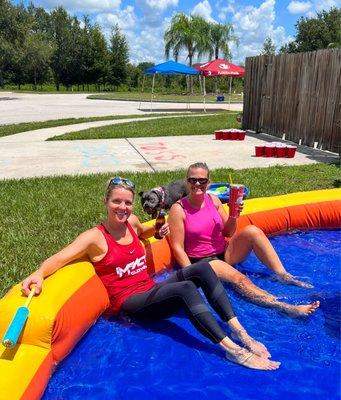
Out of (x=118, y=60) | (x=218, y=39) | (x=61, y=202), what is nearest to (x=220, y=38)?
(x=218, y=39)

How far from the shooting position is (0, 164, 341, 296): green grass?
4.73 metres

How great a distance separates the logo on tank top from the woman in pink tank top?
480 millimetres

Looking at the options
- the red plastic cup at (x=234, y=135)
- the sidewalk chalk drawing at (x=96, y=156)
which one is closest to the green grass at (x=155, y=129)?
the red plastic cup at (x=234, y=135)

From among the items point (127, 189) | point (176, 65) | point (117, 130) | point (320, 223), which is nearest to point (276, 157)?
point (320, 223)

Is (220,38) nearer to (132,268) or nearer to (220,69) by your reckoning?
(220,69)

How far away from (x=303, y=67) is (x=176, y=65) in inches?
512

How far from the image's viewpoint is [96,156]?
1050cm

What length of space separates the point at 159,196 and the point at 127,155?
5.77 m

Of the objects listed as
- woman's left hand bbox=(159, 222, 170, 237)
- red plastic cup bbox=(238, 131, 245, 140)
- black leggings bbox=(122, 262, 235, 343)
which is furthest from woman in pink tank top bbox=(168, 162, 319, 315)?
red plastic cup bbox=(238, 131, 245, 140)

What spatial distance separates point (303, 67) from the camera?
461 inches

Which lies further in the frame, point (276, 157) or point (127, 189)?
point (276, 157)

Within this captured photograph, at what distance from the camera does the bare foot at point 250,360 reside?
312 centimetres

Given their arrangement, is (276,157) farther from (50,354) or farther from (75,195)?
(50,354)

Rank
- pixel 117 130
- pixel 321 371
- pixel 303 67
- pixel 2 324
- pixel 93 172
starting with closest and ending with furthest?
pixel 2 324
pixel 321 371
pixel 93 172
pixel 303 67
pixel 117 130
